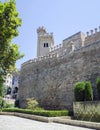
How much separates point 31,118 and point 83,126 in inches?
232

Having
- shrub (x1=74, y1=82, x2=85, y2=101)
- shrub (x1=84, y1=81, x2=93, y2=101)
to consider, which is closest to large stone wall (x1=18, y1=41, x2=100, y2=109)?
shrub (x1=84, y1=81, x2=93, y2=101)

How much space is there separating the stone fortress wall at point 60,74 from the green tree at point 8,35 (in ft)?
31.7

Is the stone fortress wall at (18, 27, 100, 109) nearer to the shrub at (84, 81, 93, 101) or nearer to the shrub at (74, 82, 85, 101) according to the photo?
the shrub at (84, 81, 93, 101)

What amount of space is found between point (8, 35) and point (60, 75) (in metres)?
13.1

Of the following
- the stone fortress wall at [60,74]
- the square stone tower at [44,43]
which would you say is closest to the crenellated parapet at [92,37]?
the stone fortress wall at [60,74]

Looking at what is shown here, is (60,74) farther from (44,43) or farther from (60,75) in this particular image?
(44,43)

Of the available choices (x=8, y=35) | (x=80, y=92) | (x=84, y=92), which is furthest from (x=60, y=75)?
(x=8, y=35)

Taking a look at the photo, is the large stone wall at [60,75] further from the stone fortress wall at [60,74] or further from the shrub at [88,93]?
the shrub at [88,93]

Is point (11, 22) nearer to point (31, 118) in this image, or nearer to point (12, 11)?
point (12, 11)

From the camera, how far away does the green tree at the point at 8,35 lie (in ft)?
28.0

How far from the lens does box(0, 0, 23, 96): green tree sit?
8.55m

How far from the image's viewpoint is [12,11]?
863cm

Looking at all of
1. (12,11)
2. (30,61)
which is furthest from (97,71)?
(30,61)

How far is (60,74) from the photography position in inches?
840
